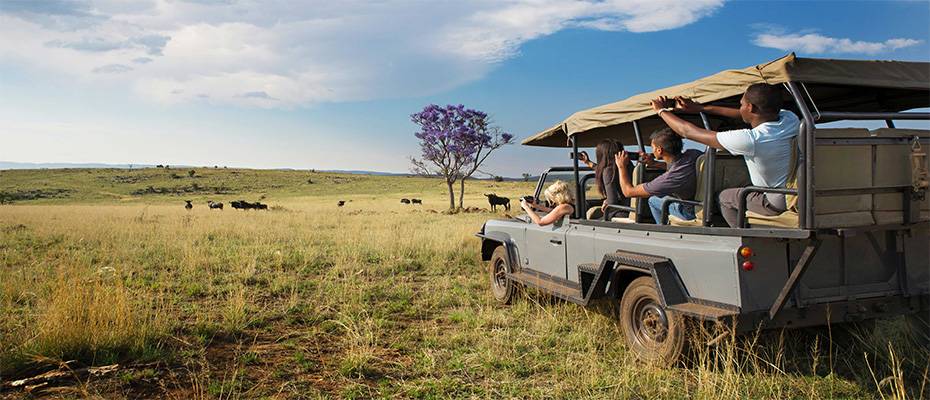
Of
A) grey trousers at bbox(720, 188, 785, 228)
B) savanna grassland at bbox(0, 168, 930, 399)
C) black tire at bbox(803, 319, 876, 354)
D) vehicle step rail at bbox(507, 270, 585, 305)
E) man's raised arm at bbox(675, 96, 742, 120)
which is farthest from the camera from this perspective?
vehicle step rail at bbox(507, 270, 585, 305)

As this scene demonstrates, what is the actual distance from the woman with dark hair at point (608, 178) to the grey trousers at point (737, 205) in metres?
1.55

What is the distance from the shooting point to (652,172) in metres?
6.05

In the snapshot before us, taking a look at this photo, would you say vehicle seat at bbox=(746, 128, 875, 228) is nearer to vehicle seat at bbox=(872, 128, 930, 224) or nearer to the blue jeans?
vehicle seat at bbox=(872, 128, 930, 224)

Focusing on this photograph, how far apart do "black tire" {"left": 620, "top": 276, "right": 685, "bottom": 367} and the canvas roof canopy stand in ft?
4.98

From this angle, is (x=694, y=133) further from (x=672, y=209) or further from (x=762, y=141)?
(x=672, y=209)

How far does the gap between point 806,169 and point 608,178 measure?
7.97 feet

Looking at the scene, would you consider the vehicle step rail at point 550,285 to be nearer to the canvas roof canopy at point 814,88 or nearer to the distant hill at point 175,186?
the canvas roof canopy at point 814,88

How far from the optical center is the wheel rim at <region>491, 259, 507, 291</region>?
306 inches

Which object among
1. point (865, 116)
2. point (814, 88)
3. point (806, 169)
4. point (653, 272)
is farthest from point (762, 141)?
point (814, 88)

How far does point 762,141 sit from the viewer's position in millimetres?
4086

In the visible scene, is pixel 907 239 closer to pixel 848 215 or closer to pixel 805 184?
pixel 848 215

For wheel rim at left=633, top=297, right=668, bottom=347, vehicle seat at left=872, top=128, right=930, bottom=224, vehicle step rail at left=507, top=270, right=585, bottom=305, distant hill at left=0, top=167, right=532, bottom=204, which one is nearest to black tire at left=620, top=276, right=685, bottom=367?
wheel rim at left=633, top=297, right=668, bottom=347

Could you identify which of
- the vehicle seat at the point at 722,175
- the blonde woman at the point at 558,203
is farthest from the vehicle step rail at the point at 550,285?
the vehicle seat at the point at 722,175

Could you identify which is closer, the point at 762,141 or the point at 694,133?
the point at 762,141
